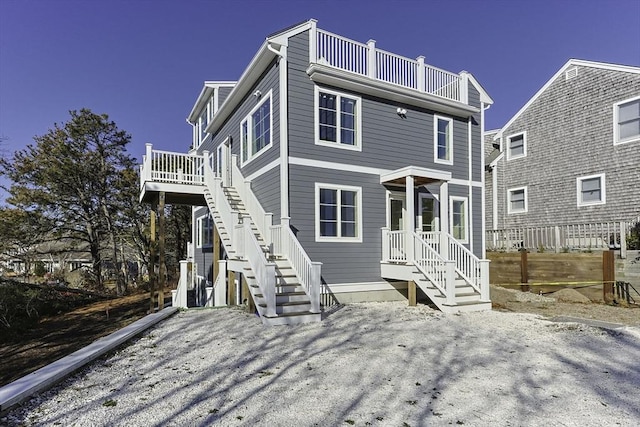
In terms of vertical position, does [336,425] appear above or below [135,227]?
below

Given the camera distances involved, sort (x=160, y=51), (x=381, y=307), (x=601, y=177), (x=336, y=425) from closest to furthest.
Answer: (x=336, y=425), (x=381, y=307), (x=601, y=177), (x=160, y=51)

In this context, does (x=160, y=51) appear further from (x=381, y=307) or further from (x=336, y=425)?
(x=336, y=425)

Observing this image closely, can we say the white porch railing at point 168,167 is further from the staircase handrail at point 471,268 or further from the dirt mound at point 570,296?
the dirt mound at point 570,296

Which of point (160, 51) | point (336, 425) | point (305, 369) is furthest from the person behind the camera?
point (160, 51)

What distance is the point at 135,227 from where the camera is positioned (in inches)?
889

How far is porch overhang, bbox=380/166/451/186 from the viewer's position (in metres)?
9.80

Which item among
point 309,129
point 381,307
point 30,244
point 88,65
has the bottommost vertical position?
point 381,307

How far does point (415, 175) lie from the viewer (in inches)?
387

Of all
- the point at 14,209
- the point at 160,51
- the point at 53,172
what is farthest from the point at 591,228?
the point at 14,209

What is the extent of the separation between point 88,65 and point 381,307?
18.3 metres

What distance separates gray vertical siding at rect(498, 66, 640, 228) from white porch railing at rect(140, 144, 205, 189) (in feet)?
45.3

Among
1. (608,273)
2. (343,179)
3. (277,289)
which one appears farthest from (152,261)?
(608,273)

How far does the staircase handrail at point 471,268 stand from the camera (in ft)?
29.4

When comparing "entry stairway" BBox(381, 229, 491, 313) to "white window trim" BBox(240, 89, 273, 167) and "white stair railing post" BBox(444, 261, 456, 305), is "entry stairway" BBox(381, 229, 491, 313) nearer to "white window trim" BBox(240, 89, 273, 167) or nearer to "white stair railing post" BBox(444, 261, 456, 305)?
"white stair railing post" BBox(444, 261, 456, 305)
